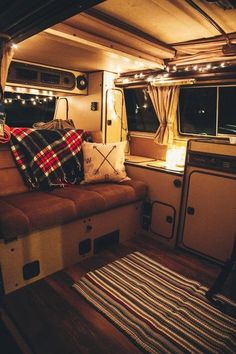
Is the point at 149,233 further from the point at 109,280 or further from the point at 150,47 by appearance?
the point at 150,47

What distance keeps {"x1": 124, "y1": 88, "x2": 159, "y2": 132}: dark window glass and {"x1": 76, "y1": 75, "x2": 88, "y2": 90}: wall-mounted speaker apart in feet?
2.13

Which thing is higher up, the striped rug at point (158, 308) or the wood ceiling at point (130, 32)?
the wood ceiling at point (130, 32)

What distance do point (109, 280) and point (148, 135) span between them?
241 centimetres

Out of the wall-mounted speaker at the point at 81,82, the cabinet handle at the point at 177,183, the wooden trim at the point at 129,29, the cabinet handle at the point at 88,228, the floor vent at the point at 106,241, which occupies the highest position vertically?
the wooden trim at the point at 129,29

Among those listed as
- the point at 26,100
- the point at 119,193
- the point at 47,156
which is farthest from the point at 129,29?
the point at 26,100

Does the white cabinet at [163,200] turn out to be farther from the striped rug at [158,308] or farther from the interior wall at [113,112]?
the interior wall at [113,112]

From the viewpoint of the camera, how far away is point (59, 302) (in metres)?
1.83

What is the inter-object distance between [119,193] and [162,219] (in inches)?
26.1

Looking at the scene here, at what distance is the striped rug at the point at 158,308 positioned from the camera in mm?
1539

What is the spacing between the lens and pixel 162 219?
113 inches

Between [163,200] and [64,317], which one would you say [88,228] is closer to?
[64,317]

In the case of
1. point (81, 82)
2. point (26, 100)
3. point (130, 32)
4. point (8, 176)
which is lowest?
point (8, 176)

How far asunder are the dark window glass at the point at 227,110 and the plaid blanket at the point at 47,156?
177cm

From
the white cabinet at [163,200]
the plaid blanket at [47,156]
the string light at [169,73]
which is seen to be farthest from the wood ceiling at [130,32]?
the white cabinet at [163,200]
